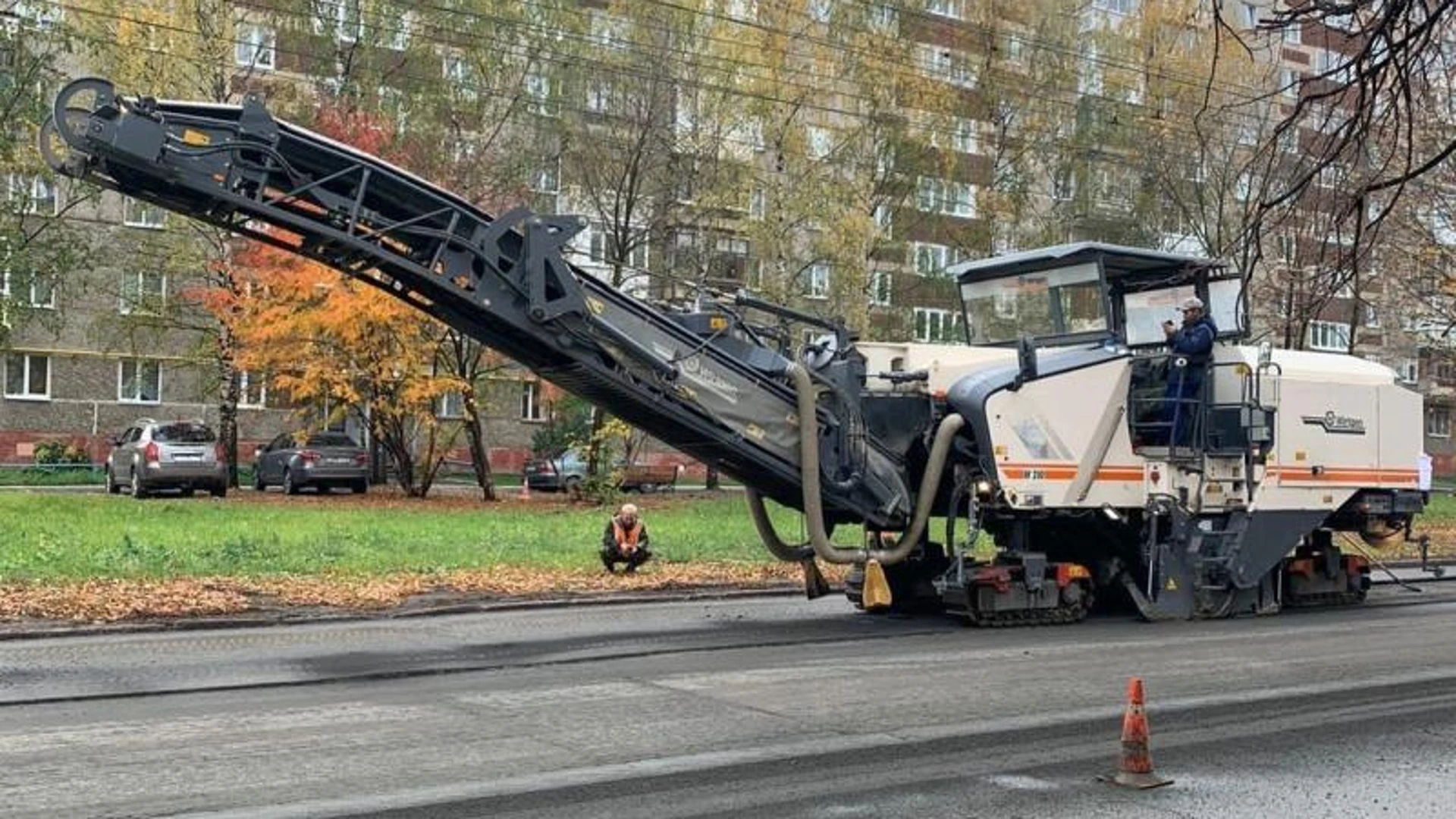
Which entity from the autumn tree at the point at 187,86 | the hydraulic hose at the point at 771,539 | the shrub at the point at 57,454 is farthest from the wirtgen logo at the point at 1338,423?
the shrub at the point at 57,454

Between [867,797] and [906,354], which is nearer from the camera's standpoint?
[867,797]

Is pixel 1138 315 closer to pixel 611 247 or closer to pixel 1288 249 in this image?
pixel 1288 249

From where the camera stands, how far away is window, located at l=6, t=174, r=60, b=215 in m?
28.1

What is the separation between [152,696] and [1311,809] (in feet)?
22.2

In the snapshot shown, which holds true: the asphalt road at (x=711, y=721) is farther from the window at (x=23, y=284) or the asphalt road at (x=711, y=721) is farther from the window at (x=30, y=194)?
the window at (x=30, y=194)

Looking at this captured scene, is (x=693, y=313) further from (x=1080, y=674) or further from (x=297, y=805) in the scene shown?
(x=297, y=805)

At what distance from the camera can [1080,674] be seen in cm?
1026

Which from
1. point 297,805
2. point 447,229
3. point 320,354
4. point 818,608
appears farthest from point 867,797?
point 320,354

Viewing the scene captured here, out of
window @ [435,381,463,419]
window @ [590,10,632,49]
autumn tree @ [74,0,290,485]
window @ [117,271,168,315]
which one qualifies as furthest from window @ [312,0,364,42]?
window @ [435,381,463,419]

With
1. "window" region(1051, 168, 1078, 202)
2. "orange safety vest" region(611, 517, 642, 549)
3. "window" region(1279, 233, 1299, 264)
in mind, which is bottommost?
"orange safety vest" region(611, 517, 642, 549)

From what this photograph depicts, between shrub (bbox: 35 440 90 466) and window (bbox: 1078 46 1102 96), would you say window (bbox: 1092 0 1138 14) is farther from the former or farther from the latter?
shrub (bbox: 35 440 90 466)

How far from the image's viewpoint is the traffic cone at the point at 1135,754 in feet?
22.7

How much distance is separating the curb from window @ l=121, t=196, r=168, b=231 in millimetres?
24910

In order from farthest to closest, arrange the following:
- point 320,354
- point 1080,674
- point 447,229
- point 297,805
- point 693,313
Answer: point 320,354 < point 693,313 < point 447,229 < point 1080,674 < point 297,805
